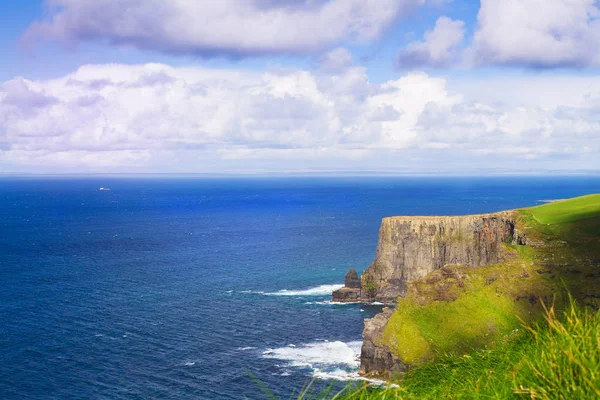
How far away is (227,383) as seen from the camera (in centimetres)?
7294

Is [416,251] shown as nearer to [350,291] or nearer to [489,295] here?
[350,291]

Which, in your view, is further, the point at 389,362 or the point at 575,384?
the point at 389,362

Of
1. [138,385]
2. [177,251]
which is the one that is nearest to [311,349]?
[138,385]

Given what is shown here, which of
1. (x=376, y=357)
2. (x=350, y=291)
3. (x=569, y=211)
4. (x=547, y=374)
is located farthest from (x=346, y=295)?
(x=547, y=374)

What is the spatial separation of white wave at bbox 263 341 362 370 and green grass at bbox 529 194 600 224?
40341mm

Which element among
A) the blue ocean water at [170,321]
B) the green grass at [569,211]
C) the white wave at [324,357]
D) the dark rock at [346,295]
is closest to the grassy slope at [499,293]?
the green grass at [569,211]

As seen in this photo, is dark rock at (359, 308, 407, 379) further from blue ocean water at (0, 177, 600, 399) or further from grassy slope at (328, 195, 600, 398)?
blue ocean water at (0, 177, 600, 399)

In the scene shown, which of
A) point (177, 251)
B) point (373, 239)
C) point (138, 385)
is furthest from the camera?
point (373, 239)

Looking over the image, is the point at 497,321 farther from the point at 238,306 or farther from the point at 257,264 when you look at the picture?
the point at 257,264

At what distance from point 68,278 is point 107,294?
19.0 m

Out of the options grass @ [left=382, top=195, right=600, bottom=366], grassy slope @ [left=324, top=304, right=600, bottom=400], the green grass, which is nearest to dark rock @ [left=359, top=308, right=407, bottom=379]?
grass @ [left=382, top=195, right=600, bottom=366]

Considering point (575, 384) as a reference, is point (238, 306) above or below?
below

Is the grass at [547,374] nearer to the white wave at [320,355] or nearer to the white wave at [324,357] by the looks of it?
the white wave at [324,357]

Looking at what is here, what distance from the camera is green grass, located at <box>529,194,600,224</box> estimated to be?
9736 centimetres
